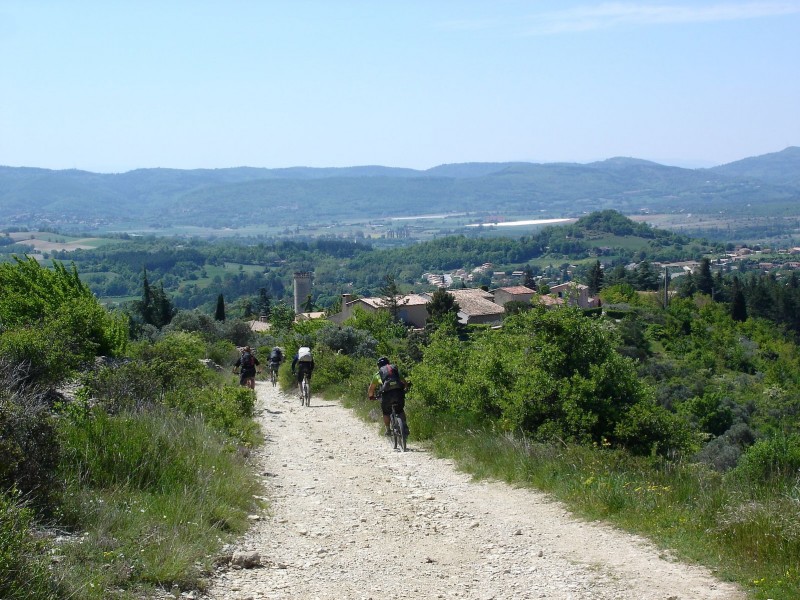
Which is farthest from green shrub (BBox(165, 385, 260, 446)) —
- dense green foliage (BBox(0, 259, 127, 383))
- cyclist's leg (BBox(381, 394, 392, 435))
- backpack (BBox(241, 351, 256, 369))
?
backpack (BBox(241, 351, 256, 369))

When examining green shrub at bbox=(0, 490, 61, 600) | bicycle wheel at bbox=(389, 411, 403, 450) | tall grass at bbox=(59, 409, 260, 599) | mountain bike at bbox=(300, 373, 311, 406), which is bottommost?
mountain bike at bbox=(300, 373, 311, 406)

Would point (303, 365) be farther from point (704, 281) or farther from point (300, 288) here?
point (704, 281)

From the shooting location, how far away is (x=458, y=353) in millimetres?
12523

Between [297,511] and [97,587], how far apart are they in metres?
3.02

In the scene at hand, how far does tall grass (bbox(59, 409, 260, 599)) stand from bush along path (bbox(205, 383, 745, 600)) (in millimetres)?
254

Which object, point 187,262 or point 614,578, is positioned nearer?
point 614,578

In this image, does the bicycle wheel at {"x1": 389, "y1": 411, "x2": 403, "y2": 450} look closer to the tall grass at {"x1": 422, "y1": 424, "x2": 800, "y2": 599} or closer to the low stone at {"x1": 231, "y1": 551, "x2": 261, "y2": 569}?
the tall grass at {"x1": 422, "y1": 424, "x2": 800, "y2": 599}

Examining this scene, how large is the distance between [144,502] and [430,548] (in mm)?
1952

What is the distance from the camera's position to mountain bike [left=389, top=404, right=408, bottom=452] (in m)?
10.3

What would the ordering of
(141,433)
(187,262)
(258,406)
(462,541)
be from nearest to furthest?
(462,541), (141,433), (258,406), (187,262)

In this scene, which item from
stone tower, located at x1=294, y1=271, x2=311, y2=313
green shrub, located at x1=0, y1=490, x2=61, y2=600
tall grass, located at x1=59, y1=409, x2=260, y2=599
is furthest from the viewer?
stone tower, located at x1=294, y1=271, x2=311, y2=313

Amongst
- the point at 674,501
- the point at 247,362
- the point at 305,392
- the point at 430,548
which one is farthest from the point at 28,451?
the point at 247,362

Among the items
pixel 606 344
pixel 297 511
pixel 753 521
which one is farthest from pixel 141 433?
pixel 606 344

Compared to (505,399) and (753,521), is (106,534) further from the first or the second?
(505,399)
